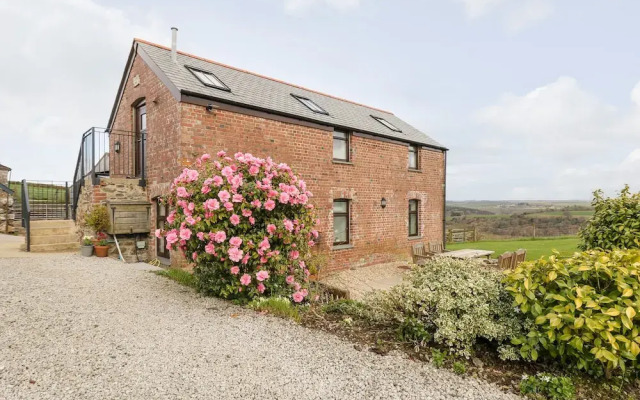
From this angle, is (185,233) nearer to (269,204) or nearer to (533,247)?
(269,204)

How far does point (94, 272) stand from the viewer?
7566 millimetres

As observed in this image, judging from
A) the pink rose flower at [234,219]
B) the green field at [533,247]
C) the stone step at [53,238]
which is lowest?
the green field at [533,247]

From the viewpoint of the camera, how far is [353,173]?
12039 mm

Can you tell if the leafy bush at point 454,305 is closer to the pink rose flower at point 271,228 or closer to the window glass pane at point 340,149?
the pink rose flower at point 271,228

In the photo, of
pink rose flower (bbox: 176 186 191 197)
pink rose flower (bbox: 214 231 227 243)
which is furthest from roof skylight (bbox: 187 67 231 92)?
pink rose flower (bbox: 214 231 227 243)

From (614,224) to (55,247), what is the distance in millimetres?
13537

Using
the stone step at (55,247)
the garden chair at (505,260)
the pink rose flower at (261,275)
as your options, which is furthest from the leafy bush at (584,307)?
the stone step at (55,247)

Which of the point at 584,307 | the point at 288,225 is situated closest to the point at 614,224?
the point at 584,307

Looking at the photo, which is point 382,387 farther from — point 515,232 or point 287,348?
point 515,232

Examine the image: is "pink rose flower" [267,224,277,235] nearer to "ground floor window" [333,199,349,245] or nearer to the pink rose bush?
the pink rose bush

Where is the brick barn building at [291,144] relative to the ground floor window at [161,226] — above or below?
above

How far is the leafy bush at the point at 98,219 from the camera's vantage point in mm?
9258

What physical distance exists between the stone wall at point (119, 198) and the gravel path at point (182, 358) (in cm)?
424

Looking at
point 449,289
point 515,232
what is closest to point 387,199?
point 449,289
